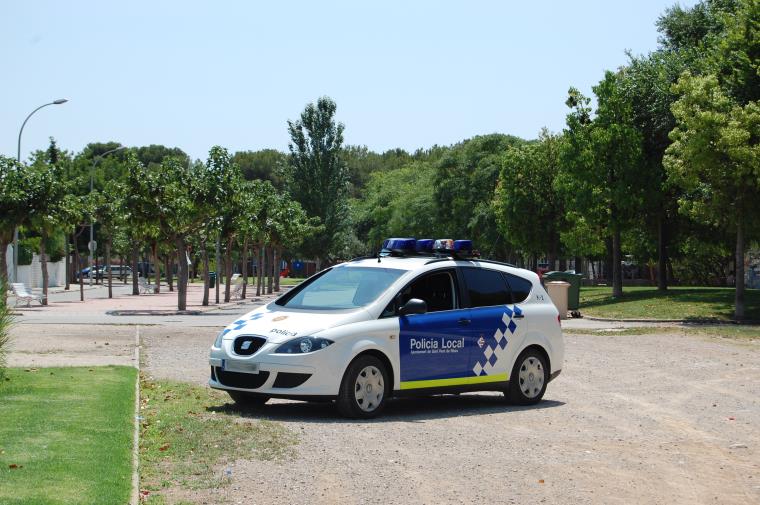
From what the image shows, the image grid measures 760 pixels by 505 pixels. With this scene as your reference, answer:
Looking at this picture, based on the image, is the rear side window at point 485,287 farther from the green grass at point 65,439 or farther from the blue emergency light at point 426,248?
the green grass at point 65,439

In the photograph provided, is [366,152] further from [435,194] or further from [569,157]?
[569,157]

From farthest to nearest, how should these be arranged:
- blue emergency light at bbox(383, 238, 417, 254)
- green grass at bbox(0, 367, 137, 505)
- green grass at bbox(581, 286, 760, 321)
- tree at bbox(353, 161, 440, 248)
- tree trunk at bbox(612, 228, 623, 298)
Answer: tree at bbox(353, 161, 440, 248), tree trunk at bbox(612, 228, 623, 298), green grass at bbox(581, 286, 760, 321), blue emergency light at bbox(383, 238, 417, 254), green grass at bbox(0, 367, 137, 505)

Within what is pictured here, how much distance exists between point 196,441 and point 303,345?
76.2 inches

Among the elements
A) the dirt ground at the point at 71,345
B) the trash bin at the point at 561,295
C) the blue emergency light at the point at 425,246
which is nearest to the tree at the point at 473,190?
the trash bin at the point at 561,295

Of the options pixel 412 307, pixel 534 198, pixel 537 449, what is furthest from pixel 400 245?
pixel 534 198

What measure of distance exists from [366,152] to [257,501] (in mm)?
168089

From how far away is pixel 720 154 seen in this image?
3288 centimetres

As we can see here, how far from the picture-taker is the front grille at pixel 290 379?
1127cm

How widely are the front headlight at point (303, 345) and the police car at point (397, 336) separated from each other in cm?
1

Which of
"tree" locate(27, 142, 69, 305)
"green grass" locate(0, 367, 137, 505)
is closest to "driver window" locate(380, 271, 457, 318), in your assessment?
"green grass" locate(0, 367, 137, 505)

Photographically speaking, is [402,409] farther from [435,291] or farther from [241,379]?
[241,379]

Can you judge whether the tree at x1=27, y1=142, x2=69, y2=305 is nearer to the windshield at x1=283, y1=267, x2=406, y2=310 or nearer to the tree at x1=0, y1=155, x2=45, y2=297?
the tree at x1=0, y1=155, x2=45, y2=297

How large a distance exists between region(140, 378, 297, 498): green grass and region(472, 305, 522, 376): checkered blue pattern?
294cm

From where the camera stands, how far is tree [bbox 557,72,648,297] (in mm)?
44281
